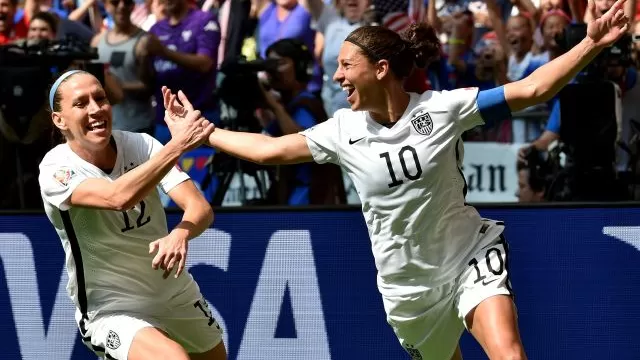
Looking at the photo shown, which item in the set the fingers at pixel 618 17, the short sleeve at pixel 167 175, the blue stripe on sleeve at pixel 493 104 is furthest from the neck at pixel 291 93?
the fingers at pixel 618 17

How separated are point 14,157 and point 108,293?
2781mm

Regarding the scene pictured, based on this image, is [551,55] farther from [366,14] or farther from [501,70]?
[366,14]

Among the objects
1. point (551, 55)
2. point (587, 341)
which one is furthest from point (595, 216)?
point (551, 55)

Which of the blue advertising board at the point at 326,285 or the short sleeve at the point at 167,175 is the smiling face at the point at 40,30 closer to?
the blue advertising board at the point at 326,285

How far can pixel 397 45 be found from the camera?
5.76m

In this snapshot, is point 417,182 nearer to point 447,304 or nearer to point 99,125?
point 447,304

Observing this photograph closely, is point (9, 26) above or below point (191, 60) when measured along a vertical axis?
above

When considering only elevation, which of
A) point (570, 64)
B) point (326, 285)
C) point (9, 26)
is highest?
point (570, 64)

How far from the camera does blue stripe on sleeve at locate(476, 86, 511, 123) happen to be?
18.2ft

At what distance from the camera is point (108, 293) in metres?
5.62

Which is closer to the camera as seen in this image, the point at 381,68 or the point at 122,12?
the point at 381,68

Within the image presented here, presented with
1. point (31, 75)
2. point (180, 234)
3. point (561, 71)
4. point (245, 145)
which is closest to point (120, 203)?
point (180, 234)

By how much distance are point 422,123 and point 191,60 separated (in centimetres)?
347

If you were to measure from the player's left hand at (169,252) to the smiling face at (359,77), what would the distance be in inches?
40.4
